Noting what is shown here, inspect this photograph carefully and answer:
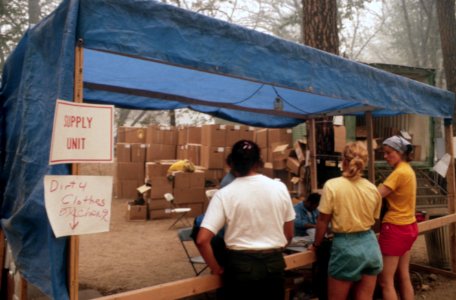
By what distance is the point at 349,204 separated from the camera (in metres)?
2.66

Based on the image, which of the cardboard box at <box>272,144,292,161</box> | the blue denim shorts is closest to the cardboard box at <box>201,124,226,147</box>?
the cardboard box at <box>272,144,292,161</box>

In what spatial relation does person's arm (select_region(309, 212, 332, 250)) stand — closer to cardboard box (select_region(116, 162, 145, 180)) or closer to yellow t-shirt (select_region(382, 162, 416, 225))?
yellow t-shirt (select_region(382, 162, 416, 225))

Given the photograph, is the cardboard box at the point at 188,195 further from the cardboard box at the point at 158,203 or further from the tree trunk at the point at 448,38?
the tree trunk at the point at 448,38

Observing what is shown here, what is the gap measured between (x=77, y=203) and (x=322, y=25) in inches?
193

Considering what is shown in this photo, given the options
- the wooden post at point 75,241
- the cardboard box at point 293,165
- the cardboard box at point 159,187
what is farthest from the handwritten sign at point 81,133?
the cardboard box at point 159,187

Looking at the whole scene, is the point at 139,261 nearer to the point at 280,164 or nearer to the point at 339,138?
the point at 339,138

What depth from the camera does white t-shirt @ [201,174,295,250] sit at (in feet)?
6.97

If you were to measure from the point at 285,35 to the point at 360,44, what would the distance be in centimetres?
817

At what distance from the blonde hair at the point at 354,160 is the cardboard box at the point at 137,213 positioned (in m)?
6.52

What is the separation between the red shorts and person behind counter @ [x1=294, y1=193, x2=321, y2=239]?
1.08 m

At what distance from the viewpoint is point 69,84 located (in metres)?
1.86

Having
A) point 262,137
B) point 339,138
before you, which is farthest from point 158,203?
point 339,138

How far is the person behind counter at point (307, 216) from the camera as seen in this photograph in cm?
432

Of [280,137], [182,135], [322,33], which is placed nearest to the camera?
[322,33]
